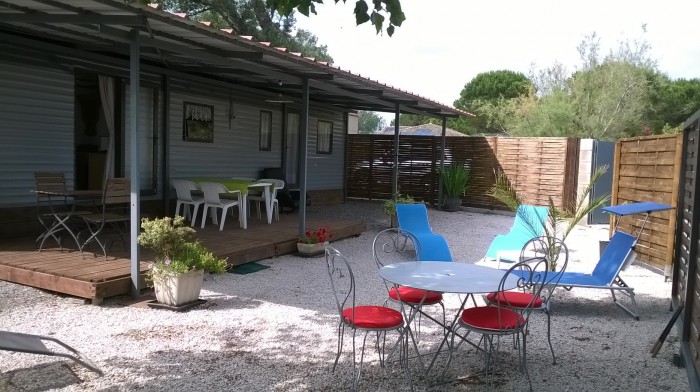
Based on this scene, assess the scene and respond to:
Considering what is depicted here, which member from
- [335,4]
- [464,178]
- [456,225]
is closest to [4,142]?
[335,4]

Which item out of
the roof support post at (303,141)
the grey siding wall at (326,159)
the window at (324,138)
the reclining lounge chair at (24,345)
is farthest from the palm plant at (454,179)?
the reclining lounge chair at (24,345)

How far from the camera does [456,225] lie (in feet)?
37.3

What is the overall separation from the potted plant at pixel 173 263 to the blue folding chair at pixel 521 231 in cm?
377

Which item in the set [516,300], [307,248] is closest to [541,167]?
[307,248]

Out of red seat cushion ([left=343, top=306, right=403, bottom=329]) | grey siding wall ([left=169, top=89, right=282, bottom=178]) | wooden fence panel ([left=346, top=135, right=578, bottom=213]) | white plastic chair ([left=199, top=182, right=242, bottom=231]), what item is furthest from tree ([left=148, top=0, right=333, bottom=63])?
red seat cushion ([left=343, top=306, right=403, bottom=329])

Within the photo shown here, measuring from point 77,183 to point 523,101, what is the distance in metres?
24.8

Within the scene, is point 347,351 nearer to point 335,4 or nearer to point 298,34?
point 335,4

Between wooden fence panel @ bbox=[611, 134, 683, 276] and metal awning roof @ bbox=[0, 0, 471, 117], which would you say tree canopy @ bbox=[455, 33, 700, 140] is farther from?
metal awning roof @ bbox=[0, 0, 471, 117]

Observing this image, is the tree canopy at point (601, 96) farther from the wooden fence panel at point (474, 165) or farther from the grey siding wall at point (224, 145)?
the grey siding wall at point (224, 145)

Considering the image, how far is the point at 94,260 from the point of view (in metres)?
5.47

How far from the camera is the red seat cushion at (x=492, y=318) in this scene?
3304mm

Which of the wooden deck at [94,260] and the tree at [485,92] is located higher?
the tree at [485,92]

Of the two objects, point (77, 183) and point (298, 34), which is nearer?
point (77, 183)

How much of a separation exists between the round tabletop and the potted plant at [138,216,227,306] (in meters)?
1.94
